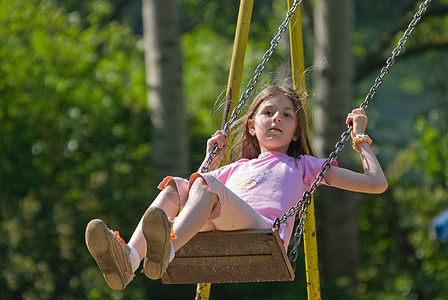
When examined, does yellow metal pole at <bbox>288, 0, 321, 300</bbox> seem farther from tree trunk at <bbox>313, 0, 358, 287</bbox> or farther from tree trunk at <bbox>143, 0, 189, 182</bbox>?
tree trunk at <bbox>313, 0, 358, 287</bbox>

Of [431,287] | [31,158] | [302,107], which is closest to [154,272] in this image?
[302,107]

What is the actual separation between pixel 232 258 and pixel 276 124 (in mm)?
816

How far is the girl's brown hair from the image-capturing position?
15.5ft

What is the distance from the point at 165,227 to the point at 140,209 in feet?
19.3

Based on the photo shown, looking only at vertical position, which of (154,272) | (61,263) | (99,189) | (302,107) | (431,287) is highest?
(302,107)

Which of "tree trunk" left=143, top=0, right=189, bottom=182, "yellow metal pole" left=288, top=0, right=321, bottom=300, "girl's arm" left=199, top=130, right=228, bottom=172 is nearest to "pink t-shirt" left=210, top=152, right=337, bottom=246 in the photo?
"girl's arm" left=199, top=130, right=228, bottom=172

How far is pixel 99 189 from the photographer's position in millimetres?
9586

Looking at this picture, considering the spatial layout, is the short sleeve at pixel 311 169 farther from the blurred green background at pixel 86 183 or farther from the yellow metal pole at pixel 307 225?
the blurred green background at pixel 86 183

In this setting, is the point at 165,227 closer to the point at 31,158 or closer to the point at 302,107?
the point at 302,107

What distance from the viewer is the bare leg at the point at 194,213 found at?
3.92 metres

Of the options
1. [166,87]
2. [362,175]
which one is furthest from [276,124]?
[166,87]

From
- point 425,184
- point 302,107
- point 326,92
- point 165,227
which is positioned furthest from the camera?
point 425,184

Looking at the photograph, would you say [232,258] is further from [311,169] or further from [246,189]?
[311,169]

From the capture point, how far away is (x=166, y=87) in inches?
366
